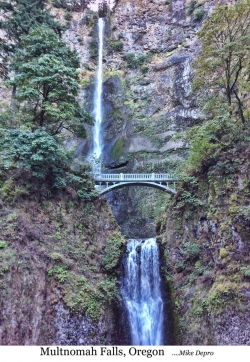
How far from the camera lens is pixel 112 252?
1487 centimetres

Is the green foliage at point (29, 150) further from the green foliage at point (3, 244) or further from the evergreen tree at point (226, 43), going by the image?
the evergreen tree at point (226, 43)

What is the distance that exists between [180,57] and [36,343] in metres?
28.7

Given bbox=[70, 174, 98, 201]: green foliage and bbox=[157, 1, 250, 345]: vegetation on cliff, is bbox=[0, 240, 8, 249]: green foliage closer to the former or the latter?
bbox=[70, 174, 98, 201]: green foliage

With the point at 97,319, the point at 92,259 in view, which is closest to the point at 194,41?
the point at 92,259

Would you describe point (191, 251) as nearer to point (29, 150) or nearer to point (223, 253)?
point (223, 253)

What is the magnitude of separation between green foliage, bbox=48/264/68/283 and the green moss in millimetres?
16026

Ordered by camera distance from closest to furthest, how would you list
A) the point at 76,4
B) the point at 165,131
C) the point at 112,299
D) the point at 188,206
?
the point at 112,299 < the point at 188,206 < the point at 165,131 < the point at 76,4

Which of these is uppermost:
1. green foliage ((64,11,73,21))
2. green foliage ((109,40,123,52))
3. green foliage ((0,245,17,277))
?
green foliage ((64,11,73,21))

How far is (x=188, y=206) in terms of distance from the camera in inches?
603

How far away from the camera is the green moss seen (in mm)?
27094

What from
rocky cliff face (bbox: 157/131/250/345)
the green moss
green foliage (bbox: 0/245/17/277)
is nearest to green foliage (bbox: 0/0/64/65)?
green foliage (bbox: 0/245/17/277)

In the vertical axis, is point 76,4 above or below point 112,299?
above

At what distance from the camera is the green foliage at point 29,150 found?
12.8 metres

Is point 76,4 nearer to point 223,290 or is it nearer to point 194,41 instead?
point 194,41
